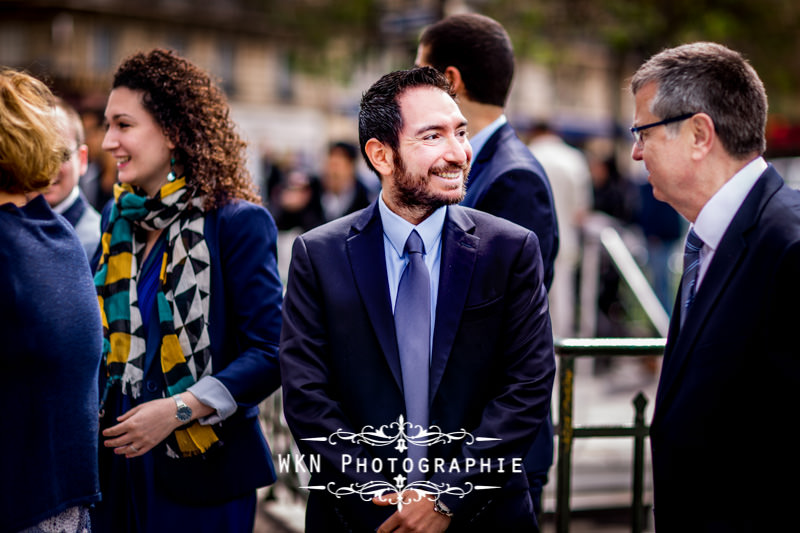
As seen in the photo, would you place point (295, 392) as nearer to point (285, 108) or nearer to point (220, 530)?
point (220, 530)

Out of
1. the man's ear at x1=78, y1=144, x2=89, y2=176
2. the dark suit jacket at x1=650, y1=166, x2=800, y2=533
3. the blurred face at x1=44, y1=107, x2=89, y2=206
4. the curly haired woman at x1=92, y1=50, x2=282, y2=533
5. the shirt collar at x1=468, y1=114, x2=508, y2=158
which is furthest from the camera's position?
the man's ear at x1=78, y1=144, x2=89, y2=176

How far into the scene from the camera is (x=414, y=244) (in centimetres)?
254

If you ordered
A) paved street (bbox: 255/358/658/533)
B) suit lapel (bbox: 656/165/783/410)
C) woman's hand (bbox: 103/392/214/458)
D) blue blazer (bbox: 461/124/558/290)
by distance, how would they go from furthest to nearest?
paved street (bbox: 255/358/658/533) → blue blazer (bbox: 461/124/558/290) → woman's hand (bbox: 103/392/214/458) → suit lapel (bbox: 656/165/783/410)

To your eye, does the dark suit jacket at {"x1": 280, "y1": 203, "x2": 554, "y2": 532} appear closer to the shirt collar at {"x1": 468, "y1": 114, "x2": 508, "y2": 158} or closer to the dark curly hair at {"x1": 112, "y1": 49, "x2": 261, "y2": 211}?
the dark curly hair at {"x1": 112, "y1": 49, "x2": 261, "y2": 211}

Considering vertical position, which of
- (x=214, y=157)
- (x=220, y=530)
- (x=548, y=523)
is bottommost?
(x=548, y=523)

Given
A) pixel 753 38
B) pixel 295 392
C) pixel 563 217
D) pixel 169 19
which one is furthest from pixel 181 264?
pixel 169 19

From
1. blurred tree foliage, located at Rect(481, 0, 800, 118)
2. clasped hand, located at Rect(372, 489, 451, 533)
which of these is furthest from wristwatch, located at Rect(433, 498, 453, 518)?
blurred tree foliage, located at Rect(481, 0, 800, 118)

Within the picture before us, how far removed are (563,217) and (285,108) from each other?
32.2 meters

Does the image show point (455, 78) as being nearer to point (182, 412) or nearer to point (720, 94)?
point (720, 94)

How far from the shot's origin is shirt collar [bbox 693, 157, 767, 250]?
7.45 feet

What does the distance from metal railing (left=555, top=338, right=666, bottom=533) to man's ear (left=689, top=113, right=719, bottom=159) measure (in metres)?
1.49

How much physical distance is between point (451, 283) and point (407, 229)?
0.23 metres

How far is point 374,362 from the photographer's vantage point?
2.43m
